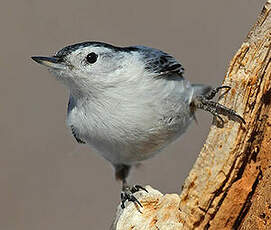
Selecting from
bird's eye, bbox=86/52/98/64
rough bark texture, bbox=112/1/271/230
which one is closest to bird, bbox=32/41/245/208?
bird's eye, bbox=86/52/98/64

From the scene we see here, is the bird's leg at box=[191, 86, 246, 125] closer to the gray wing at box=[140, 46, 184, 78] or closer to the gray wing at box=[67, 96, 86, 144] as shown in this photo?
the gray wing at box=[140, 46, 184, 78]

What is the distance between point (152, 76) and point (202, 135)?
1.68 m

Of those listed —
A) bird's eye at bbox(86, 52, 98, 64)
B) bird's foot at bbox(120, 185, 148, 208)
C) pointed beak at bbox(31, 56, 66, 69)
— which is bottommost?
bird's foot at bbox(120, 185, 148, 208)

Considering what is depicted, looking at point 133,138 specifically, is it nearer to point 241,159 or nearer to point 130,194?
point 130,194

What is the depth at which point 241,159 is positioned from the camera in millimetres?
1603

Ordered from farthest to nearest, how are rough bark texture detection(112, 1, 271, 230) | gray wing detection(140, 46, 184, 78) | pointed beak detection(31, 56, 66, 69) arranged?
gray wing detection(140, 46, 184, 78) → pointed beak detection(31, 56, 66, 69) → rough bark texture detection(112, 1, 271, 230)

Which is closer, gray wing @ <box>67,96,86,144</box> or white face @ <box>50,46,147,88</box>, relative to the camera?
white face @ <box>50,46,147,88</box>

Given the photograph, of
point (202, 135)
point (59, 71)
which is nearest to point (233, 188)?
point (59, 71)

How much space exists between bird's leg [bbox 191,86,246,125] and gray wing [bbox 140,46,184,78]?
15 cm

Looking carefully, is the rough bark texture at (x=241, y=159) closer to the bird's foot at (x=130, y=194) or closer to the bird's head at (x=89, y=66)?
the bird's foot at (x=130, y=194)

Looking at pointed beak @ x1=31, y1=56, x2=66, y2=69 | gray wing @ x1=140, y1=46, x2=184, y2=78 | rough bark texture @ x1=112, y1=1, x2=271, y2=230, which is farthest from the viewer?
gray wing @ x1=140, y1=46, x2=184, y2=78

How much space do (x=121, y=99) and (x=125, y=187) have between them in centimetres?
48

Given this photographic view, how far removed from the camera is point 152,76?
2.03 meters

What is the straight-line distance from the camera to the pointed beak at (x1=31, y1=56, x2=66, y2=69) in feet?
6.24
